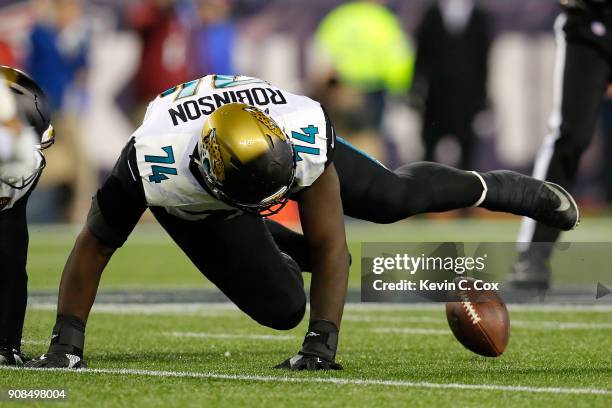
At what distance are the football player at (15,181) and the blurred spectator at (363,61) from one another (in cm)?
987

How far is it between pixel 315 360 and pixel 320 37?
10961mm

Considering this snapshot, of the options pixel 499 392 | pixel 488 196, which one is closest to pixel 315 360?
pixel 499 392

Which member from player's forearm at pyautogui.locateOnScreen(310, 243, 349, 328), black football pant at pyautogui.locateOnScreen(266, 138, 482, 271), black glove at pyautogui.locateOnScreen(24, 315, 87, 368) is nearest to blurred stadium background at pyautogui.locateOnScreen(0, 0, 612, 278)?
black football pant at pyautogui.locateOnScreen(266, 138, 482, 271)

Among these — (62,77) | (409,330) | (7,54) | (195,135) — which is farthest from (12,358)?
(7,54)

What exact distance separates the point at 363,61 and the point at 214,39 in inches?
90.9

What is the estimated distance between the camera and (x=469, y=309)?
5.08 m

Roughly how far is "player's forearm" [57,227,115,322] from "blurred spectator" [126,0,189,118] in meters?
10.0

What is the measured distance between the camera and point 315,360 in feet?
15.1

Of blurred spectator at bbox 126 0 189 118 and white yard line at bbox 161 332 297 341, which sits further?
blurred spectator at bbox 126 0 189 118

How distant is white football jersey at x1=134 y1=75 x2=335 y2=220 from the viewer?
14.6 feet

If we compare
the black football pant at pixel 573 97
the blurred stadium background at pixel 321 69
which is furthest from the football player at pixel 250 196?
the blurred stadium background at pixel 321 69

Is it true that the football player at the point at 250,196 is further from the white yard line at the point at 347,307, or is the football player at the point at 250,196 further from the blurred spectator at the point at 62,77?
the blurred spectator at the point at 62,77

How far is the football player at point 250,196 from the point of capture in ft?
14.3

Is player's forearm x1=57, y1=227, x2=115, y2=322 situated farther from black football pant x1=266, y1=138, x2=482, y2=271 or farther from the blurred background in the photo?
the blurred background
